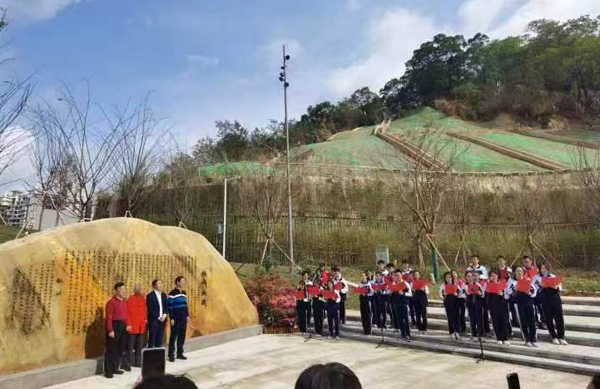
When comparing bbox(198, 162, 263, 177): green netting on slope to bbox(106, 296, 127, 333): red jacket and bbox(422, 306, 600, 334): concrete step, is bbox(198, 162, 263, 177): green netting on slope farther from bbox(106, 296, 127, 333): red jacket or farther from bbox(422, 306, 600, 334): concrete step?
bbox(106, 296, 127, 333): red jacket

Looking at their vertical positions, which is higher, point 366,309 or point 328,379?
point 328,379

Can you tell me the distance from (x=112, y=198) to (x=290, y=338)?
37.3 feet

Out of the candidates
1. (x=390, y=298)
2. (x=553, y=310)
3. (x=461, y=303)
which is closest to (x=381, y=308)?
(x=390, y=298)

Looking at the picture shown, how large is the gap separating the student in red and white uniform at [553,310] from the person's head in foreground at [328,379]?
7.59 metres

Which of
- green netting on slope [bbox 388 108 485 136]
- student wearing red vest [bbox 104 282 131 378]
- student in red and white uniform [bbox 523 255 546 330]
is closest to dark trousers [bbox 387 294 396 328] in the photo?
student in red and white uniform [bbox 523 255 546 330]

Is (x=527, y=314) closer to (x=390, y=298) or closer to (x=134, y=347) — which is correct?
(x=390, y=298)

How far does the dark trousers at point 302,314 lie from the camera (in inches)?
413

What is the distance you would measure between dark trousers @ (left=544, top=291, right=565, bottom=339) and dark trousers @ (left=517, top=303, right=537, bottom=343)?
0.28m

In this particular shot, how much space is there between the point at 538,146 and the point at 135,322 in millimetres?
30821

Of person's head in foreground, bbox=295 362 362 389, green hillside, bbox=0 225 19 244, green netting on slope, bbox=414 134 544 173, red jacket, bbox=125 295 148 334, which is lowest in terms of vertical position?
red jacket, bbox=125 295 148 334

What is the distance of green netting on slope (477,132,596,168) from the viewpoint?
2681 centimetres

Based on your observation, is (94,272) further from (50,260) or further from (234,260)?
(234,260)

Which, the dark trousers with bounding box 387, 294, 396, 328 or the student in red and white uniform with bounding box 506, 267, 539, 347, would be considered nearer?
the student in red and white uniform with bounding box 506, 267, 539, 347

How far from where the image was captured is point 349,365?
7.07 metres
